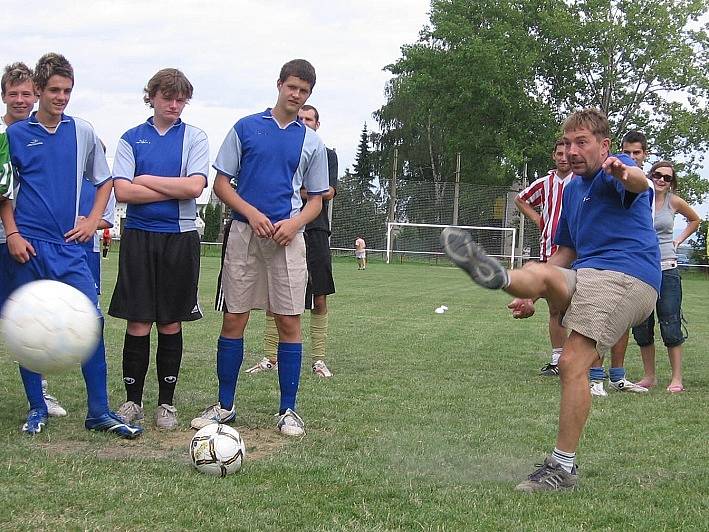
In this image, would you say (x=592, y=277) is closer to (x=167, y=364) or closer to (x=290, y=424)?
(x=290, y=424)

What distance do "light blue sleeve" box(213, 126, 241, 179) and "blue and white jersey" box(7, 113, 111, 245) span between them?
0.84 m

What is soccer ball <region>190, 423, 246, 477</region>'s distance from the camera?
4094 millimetres

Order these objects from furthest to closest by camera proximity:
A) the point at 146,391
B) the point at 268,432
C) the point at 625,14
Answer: the point at 625,14 → the point at 146,391 → the point at 268,432

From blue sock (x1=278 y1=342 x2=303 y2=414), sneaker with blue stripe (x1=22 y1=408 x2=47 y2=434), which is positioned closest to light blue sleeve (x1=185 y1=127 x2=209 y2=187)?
blue sock (x1=278 y1=342 x2=303 y2=414)

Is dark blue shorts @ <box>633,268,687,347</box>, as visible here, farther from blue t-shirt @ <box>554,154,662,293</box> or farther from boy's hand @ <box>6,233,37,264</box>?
boy's hand @ <box>6,233,37,264</box>

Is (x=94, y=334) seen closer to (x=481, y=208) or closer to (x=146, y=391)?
(x=146, y=391)

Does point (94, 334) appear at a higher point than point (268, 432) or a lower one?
higher

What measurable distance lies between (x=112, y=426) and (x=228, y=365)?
2.64ft

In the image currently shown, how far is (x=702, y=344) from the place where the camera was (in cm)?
1081

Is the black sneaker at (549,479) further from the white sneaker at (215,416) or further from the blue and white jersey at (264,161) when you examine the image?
the blue and white jersey at (264,161)

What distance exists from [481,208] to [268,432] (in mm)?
36198

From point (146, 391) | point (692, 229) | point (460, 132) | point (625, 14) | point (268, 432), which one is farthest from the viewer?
point (460, 132)

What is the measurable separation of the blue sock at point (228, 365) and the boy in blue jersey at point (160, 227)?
271 mm

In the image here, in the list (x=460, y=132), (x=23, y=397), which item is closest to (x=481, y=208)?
(x=460, y=132)
